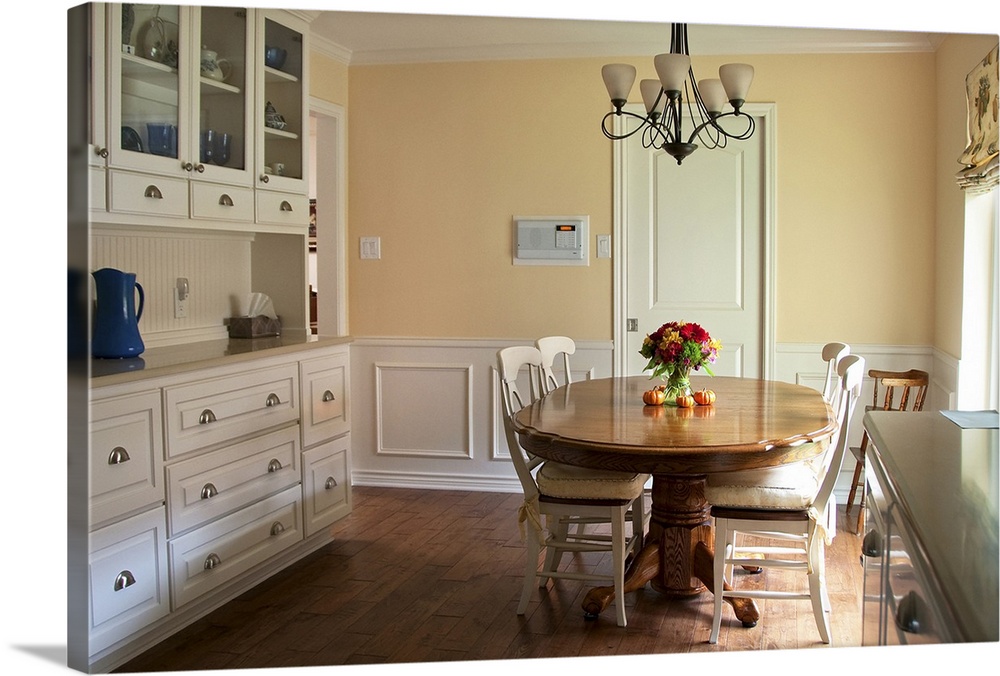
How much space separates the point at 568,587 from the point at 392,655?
2.88 ft

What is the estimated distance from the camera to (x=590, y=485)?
10.5 ft

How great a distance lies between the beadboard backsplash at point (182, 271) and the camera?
3686mm

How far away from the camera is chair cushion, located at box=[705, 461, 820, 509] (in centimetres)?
305

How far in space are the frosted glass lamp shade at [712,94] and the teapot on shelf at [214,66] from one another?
1830 millimetres

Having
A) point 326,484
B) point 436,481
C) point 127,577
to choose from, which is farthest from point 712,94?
point 436,481

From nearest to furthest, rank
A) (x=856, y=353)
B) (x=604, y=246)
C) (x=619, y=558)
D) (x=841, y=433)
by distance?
(x=841, y=433) → (x=619, y=558) → (x=856, y=353) → (x=604, y=246)

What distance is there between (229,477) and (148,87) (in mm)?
1383

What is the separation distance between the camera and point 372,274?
211 inches

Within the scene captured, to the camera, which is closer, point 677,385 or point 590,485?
point 590,485

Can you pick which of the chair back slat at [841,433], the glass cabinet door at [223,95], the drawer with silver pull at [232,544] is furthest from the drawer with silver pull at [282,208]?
the chair back slat at [841,433]

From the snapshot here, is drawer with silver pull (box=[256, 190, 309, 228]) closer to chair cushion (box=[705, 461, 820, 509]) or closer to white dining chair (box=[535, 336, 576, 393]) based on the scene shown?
white dining chair (box=[535, 336, 576, 393])

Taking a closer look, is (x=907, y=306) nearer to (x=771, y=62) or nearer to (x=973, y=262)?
(x=973, y=262)

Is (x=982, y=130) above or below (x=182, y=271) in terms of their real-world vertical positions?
above

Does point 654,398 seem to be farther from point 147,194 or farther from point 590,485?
point 147,194
